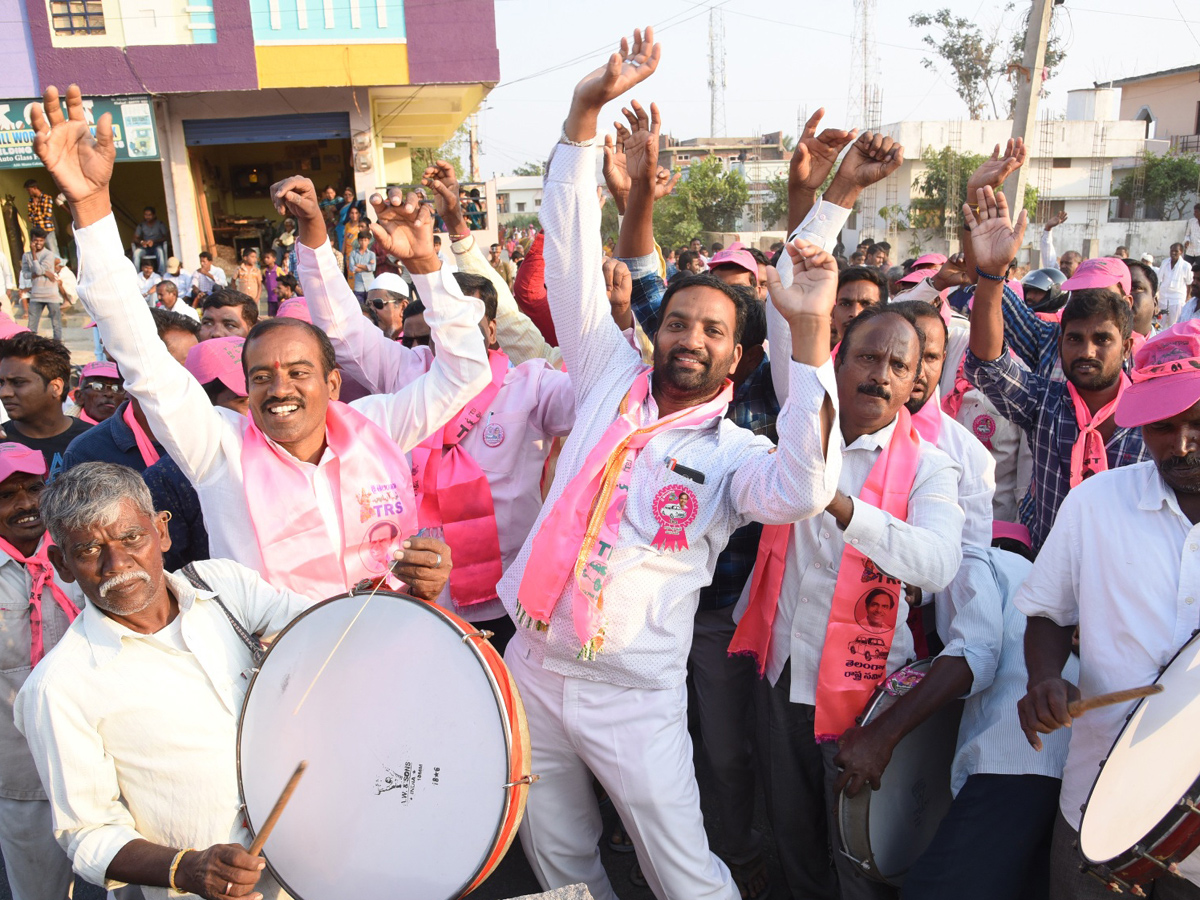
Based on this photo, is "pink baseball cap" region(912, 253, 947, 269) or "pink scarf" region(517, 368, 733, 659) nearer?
"pink scarf" region(517, 368, 733, 659)

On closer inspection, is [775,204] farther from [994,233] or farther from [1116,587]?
[1116,587]

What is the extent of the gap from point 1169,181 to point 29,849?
43.6m

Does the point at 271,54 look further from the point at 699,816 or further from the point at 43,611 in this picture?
the point at 699,816

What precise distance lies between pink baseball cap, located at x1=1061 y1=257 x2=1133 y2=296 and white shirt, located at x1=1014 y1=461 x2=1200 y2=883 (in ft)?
7.29

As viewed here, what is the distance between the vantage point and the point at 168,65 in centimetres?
1644

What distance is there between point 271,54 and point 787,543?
17003mm

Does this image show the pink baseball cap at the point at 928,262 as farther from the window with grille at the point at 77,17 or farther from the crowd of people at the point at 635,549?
the window with grille at the point at 77,17

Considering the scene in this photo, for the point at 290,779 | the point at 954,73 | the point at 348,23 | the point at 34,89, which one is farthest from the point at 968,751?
the point at 954,73

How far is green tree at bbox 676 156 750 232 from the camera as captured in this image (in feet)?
137

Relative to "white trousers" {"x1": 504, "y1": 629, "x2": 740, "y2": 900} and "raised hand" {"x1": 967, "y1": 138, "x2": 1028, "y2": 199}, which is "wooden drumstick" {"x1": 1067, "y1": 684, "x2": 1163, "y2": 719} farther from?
"raised hand" {"x1": 967, "y1": 138, "x2": 1028, "y2": 199}

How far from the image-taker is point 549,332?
4914 mm

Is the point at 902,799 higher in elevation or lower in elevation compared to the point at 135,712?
lower

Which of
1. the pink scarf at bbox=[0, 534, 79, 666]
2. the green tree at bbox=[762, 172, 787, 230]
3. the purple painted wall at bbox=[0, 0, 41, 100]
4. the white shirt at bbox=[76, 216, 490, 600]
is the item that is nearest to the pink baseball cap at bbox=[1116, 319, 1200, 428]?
the white shirt at bbox=[76, 216, 490, 600]

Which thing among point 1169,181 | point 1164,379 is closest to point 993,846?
point 1164,379
